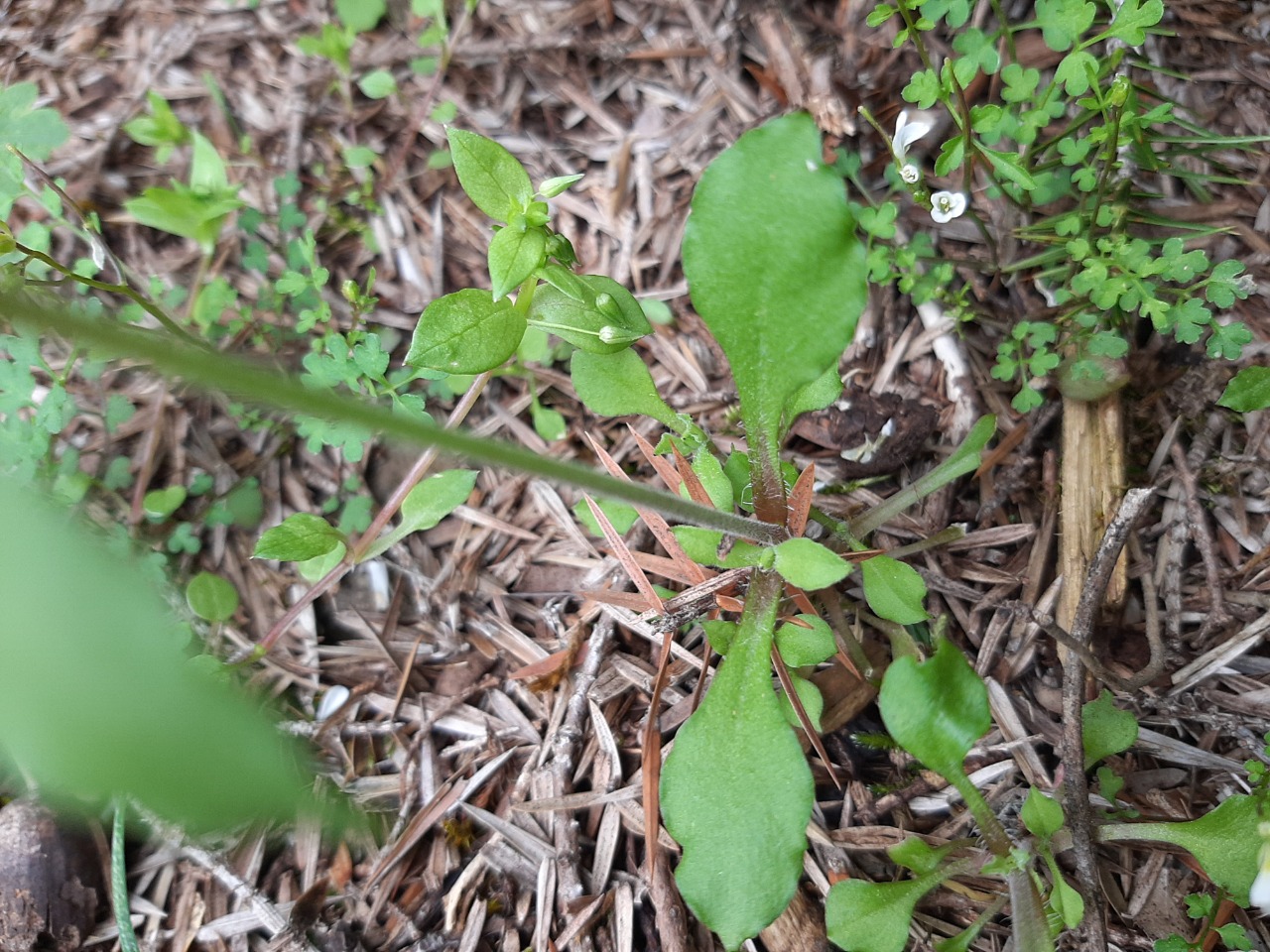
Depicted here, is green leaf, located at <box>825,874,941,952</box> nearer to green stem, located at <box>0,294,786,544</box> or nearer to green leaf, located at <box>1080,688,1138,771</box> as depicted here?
green leaf, located at <box>1080,688,1138,771</box>

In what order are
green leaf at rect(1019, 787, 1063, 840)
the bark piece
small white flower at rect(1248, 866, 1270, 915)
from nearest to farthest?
small white flower at rect(1248, 866, 1270, 915) → green leaf at rect(1019, 787, 1063, 840) → the bark piece

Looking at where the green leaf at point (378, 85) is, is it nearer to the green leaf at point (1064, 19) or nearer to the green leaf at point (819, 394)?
the green leaf at point (819, 394)

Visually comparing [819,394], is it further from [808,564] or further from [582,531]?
[582,531]

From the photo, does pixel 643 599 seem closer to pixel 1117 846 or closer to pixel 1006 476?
pixel 1006 476

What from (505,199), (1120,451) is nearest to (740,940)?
(1120,451)

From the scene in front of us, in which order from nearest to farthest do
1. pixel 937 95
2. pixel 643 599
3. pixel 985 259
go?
pixel 937 95
pixel 643 599
pixel 985 259

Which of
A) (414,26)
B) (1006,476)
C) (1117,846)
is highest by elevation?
(414,26)

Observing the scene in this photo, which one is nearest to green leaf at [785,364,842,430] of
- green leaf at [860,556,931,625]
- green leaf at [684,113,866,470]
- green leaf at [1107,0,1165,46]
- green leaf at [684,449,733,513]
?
green leaf at [684,113,866,470]
